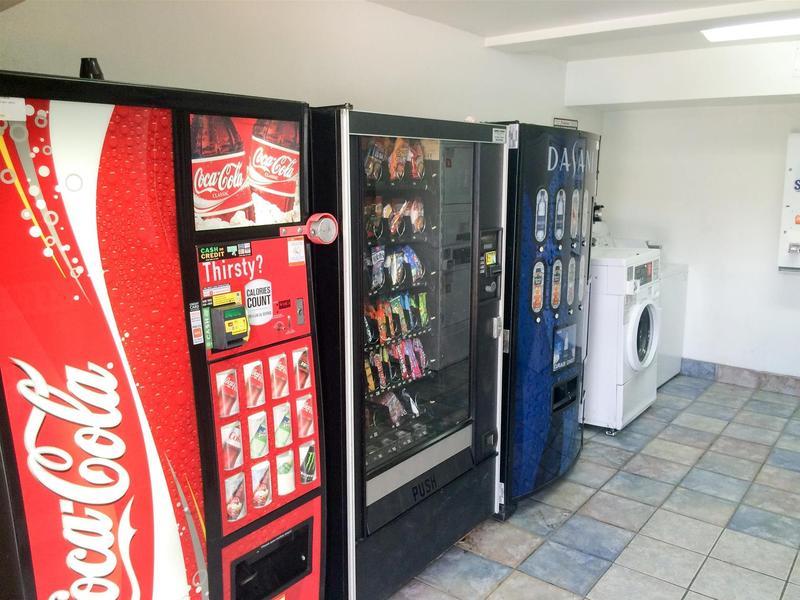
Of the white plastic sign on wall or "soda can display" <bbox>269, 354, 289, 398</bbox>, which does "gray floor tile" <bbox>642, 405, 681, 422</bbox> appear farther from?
"soda can display" <bbox>269, 354, 289, 398</bbox>

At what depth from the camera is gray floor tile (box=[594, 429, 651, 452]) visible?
4004mm

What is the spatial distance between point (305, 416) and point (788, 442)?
341 centimetres

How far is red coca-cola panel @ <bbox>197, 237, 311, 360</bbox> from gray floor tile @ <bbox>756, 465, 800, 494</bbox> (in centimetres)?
288

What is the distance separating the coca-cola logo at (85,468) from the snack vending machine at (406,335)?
0.79 metres

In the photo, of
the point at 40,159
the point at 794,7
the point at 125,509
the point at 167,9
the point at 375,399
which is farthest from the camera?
the point at 794,7

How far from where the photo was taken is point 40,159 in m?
1.34

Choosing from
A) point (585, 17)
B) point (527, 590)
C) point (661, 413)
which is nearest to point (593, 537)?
point (527, 590)

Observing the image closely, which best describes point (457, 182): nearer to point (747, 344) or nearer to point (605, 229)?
point (605, 229)

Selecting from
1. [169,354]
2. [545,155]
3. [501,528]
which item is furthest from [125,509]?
[545,155]

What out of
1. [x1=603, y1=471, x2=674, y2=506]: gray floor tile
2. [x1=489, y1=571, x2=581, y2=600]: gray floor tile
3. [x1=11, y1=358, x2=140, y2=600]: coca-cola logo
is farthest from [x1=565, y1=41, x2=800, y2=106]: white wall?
[x1=11, y1=358, x2=140, y2=600]: coca-cola logo

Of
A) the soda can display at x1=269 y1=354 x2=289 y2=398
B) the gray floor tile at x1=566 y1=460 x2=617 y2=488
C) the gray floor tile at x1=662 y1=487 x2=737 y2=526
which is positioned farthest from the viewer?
the gray floor tile at x1=566 y1=460 x2=617 y2=488

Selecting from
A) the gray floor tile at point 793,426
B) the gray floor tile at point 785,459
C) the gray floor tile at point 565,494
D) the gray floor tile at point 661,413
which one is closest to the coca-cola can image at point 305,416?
the gray floor tile at point 565,494

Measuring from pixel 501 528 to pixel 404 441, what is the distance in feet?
2.77

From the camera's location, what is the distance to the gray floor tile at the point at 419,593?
257cm
